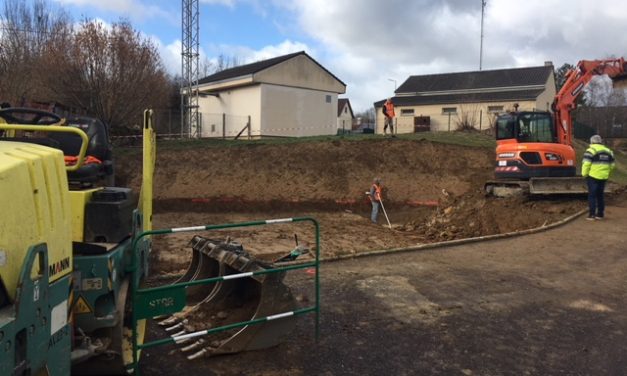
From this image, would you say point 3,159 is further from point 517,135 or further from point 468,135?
point 468,135

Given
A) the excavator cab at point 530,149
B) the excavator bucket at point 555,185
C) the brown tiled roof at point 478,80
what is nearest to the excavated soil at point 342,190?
the excavator bucket at point 555,185

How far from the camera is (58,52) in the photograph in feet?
70.1

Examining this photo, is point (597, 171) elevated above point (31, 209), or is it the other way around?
point (597, 171)

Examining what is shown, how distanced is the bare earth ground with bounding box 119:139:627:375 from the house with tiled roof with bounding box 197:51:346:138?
49.0ft

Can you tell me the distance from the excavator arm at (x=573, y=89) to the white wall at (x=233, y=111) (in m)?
19.9

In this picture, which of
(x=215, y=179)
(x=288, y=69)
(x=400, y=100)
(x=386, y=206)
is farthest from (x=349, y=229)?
(x=400, y=100)

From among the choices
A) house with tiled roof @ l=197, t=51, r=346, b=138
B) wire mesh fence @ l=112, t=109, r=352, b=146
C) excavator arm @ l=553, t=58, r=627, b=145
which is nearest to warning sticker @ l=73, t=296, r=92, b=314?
excavator arm @ l=553, t=58, r=627, b=145

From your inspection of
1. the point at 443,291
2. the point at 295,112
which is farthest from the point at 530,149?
the point at 295,112

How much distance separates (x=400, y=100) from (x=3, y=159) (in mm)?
44024

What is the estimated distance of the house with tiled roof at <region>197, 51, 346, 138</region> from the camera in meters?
33.6

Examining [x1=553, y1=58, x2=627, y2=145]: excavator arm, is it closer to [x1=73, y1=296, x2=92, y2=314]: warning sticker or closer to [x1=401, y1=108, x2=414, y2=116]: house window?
[x1=73, y1=296, x2=92, y2=314]: warning sticker

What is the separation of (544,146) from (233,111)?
23502mm

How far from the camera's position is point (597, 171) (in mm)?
12734

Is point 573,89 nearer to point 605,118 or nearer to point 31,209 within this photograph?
point 31,209
